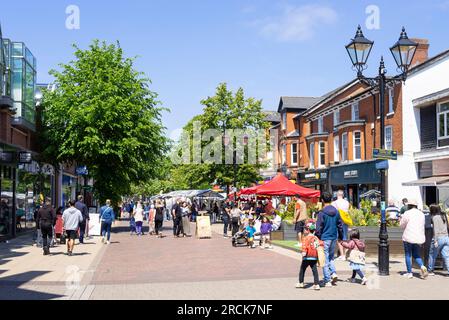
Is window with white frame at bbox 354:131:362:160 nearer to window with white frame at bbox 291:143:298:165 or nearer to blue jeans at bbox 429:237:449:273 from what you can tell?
window with white frame at bbox 291:143:298:165

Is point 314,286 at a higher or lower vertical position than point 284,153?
lower

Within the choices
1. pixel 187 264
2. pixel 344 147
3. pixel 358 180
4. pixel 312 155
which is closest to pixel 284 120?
pixel 312 155

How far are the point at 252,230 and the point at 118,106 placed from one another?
11382 mm

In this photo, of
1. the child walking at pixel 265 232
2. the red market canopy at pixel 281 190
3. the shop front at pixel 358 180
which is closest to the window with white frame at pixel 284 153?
the shop front at pixel 358 180

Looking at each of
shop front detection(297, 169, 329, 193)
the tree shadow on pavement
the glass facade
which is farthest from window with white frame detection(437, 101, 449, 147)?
the tree shadow on pavement

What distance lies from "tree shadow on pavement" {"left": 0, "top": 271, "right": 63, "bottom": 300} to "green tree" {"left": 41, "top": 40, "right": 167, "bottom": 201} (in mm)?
15078

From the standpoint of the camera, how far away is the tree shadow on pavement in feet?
30.5

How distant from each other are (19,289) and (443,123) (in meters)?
23.9

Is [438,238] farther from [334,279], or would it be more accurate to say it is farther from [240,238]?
[240,238]

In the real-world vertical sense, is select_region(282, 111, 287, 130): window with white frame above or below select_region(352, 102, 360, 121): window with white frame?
above

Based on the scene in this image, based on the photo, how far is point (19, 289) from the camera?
33.3ft

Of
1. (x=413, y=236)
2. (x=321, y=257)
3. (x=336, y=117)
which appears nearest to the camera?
(x=321, y=257)

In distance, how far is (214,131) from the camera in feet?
138
